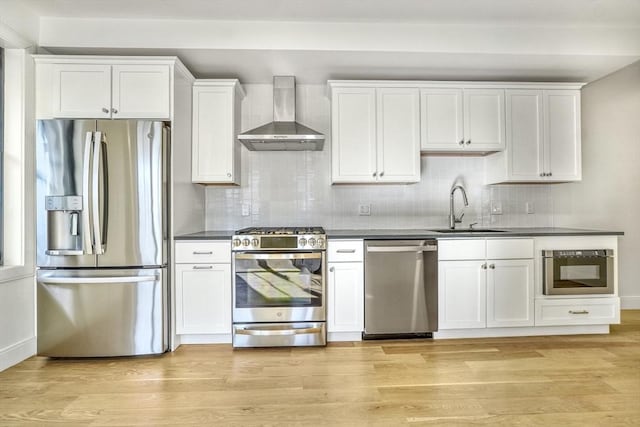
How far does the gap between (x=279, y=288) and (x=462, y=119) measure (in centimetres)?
226

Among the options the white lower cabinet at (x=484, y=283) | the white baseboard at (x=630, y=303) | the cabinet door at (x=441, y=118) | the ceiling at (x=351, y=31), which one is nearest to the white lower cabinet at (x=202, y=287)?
the ceiling at (x=351, y=31)

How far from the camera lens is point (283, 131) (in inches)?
119

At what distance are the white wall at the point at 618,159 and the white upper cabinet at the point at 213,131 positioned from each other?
376cm

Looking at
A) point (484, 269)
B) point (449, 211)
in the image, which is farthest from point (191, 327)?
point (449, 211)

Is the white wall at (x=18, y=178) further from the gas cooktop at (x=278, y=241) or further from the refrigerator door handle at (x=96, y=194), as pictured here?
the gas cooktop at (x=278, y=241)

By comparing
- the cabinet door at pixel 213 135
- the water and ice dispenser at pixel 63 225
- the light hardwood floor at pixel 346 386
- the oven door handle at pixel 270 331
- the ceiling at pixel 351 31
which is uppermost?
the ceiling at pixel 351 31

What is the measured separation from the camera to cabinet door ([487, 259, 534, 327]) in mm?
2883

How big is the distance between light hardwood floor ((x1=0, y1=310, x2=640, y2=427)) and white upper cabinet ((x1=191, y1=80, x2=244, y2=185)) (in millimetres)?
1489

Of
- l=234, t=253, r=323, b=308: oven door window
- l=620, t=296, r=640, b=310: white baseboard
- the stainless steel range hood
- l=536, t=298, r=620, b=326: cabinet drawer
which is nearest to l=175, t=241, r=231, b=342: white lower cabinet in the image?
l=234, t=253, r=323, b=308: oven door window

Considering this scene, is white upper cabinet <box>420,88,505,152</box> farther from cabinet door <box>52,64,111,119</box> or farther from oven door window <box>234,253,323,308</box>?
cabinet door <box>52,64,111,119</box>

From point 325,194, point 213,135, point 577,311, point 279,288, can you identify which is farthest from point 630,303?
point 213,135

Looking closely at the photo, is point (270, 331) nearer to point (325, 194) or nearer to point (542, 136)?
point (325, 194)

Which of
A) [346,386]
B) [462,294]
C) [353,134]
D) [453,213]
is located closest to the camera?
[346,386]

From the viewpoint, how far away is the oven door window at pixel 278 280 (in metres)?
2.75
